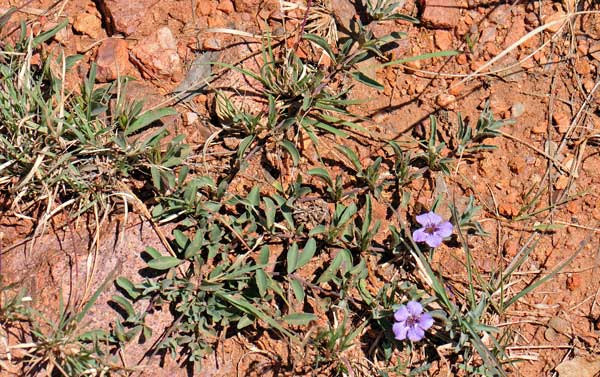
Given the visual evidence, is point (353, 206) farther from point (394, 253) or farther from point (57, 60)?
point (57, 60)

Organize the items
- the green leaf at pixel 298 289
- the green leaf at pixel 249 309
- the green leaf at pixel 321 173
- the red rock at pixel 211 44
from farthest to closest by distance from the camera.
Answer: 1. the red rock at pixel 211 44
2. the green leaf at pixel 321 173
3. the green leaf at pixel 298 289
4. the green leaf at pixel 249 309

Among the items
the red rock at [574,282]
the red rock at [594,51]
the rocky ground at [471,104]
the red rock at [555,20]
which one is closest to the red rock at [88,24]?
the rocky ground at [471,104]

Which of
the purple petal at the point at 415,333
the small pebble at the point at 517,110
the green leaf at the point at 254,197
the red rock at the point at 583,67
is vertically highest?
the red rock at the point at 583,67

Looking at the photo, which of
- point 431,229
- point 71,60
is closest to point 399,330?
point 431,229

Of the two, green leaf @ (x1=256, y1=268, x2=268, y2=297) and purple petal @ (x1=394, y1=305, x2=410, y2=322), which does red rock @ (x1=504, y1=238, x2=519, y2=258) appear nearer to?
purple petal @ (x1=394, y1=305, x2=410, y2=322)

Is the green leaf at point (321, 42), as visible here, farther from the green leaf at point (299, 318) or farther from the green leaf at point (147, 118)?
the green leaf at point (299, 318)

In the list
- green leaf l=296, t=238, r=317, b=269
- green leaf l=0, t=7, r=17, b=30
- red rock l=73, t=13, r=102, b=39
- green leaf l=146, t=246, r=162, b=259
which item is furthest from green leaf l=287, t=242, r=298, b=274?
green leaf l=0, t=7, r=17, b=30

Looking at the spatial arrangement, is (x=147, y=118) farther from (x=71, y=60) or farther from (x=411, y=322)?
(x=411, y=322)
